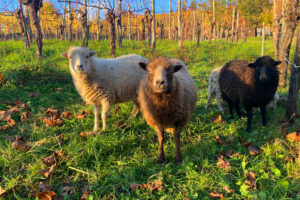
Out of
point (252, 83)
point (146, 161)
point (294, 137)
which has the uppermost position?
point (252, 83)

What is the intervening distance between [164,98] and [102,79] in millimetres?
1735

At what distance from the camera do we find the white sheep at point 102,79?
362cm

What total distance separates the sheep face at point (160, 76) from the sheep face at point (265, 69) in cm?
179

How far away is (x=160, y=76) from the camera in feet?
7.84

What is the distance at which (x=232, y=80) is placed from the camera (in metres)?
4.13

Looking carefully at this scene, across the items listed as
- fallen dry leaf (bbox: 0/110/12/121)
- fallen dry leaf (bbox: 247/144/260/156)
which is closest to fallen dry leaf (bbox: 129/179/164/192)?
fallen dry leaf (bbox: 247/144/260/156)

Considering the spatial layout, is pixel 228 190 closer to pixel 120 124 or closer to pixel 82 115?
pixel 120 124

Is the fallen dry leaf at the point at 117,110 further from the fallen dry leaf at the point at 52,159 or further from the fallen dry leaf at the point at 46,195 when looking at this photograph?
the fallen dry leaf at the point at 46,195

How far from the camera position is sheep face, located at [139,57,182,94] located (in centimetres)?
239

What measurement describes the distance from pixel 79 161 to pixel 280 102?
463 centimetres

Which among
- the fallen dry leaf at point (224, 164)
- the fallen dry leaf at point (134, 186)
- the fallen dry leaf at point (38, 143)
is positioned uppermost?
the fallen dry leaf at point (38, 143)

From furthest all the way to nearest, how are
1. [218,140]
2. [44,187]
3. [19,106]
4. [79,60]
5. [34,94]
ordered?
[34,94] → [19,106] → [79,60] → [218,140] → [44,187]

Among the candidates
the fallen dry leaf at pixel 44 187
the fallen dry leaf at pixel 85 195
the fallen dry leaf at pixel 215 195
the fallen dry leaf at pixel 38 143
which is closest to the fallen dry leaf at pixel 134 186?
the fallen dry leaf at pixel 85 195

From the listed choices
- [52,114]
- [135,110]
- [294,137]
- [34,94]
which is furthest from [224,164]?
[34,94]
